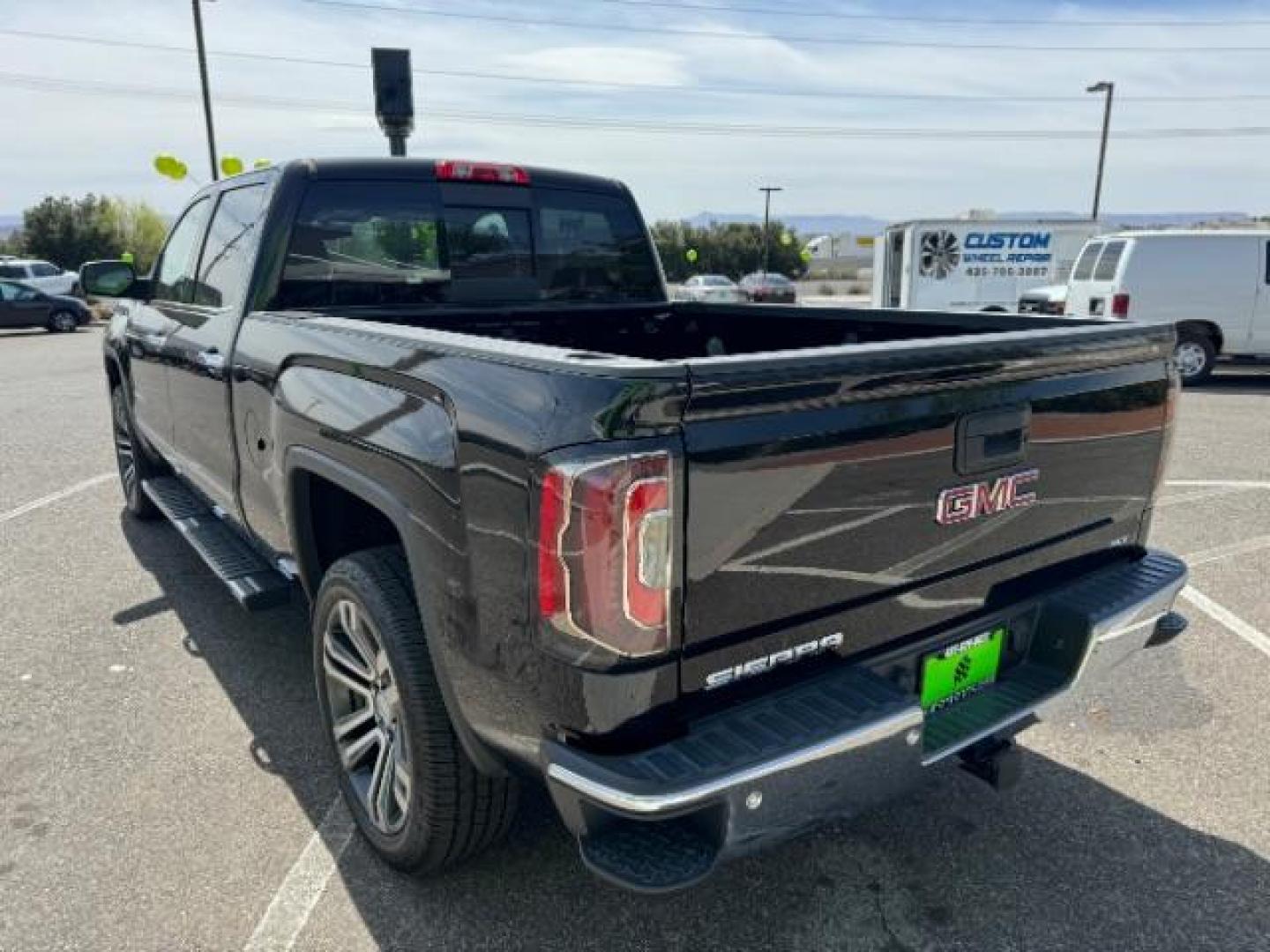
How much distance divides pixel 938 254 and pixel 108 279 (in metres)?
17.1

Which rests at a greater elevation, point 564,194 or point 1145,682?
point 564,194

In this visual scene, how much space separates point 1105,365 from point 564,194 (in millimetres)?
2478

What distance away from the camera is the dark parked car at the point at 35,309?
22.5m

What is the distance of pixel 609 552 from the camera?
5.68 feet

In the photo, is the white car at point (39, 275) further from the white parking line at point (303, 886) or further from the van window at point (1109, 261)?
the white parking line at point (303, 886)

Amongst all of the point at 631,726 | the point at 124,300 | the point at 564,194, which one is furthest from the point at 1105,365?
the point at 124,300

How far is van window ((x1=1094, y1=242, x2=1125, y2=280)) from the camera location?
13.0m

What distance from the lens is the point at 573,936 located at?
238 cm

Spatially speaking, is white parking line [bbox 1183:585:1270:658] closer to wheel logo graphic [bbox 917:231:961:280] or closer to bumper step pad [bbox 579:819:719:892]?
bumper step pad [bbox 579:819:719:892]

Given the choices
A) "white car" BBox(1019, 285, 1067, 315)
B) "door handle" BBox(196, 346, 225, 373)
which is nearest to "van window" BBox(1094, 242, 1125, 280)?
"white car" BBox(1019, 285, 1067, 315)

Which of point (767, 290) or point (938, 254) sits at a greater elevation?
point (938, 254)

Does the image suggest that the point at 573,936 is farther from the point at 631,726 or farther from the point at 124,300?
the point at 124,300

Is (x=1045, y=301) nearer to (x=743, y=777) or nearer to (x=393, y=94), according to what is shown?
(x=393, y=94)

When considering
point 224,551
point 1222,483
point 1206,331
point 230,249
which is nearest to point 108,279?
point 230,249
